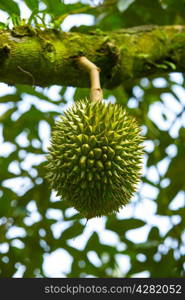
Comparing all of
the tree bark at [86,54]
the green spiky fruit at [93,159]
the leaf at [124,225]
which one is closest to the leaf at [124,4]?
the tree bark at [86,54]

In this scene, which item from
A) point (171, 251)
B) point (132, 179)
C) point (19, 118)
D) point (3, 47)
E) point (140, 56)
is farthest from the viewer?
point (19, 118)

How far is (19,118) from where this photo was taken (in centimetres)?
260

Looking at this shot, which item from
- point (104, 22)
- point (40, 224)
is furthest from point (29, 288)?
point (104, 22)

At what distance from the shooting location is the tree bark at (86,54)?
172 centimetres

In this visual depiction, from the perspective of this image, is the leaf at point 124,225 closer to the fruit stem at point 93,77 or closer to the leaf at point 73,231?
the leaf at point 73,231

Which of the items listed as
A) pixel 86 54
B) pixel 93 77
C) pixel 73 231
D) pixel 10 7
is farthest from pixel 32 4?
pixel 73 231

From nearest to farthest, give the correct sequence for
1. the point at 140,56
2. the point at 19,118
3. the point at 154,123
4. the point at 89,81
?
the point at 89,81 → the point at 140,56 → the point at 19,118 → the point at 154,123

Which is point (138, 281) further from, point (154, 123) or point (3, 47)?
point (3, 47)

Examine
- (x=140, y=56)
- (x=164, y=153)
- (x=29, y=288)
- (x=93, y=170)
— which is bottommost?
(x=29, y=288)

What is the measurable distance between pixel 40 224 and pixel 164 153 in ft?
2.77

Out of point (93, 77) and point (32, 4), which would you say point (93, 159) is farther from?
point (32, 4)

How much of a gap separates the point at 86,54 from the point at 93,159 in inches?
20.4

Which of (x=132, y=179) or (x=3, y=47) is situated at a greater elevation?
(x=3, y=47)

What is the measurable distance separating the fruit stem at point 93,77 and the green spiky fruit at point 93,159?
0.04 meters
